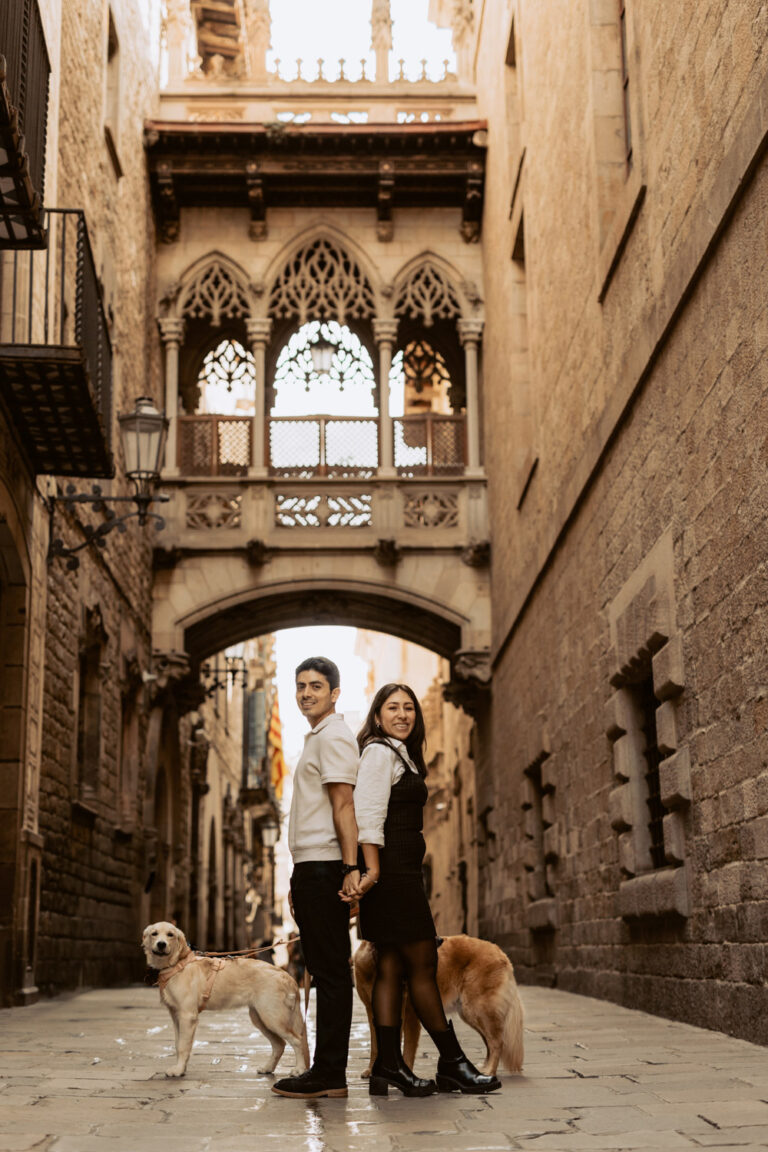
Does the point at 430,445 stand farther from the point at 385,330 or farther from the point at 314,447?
the point at 385,330

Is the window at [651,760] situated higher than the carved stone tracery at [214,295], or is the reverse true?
the carved stone tracery at [214,295]

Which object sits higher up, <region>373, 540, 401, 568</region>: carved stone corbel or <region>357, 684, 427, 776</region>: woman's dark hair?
<region>373, 540, 401, 568</region>: carved stone corbel

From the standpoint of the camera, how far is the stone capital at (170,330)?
19.2 metres

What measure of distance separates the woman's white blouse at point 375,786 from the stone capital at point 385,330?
1471cm

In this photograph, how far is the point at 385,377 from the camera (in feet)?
63.3

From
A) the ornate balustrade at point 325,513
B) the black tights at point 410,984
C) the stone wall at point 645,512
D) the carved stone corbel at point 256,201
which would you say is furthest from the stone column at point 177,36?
the black tights at point 410,984

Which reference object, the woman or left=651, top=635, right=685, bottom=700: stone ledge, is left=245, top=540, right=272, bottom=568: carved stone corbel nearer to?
left=651, top=635, right=685, bottom=700: stone ledge

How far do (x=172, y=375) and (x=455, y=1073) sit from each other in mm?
15137

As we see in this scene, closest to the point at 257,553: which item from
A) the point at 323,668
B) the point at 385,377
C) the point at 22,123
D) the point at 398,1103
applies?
the point at 385,377

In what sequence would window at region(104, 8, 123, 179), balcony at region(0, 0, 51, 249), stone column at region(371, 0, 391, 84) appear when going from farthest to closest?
stone column at region(371, 0, 391, 84) → window at region(104, 8, 123, 179) → balcony at region(0, 0, 51, 249)

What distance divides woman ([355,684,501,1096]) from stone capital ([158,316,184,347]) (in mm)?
14848

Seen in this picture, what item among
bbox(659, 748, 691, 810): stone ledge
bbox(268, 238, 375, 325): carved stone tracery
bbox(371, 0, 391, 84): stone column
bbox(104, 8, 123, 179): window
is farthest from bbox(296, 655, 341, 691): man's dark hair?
bbox(371, 0, 391, 84): stone column

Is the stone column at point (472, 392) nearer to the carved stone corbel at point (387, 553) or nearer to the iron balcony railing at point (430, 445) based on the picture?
the iron balcony railing at point (430, 445)

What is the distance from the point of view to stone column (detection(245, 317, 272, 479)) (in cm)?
1867
